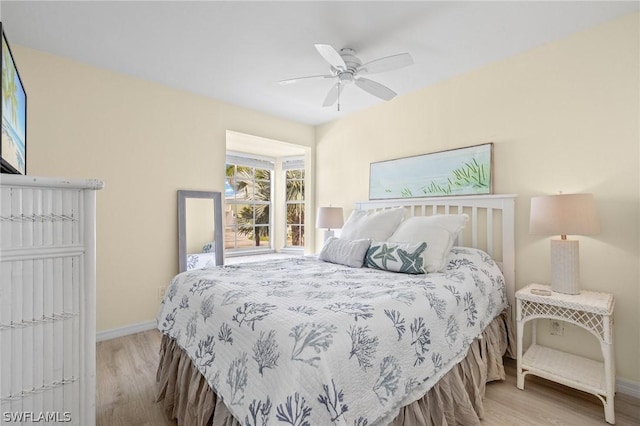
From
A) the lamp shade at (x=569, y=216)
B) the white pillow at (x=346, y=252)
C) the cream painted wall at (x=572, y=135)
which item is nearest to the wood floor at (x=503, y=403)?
the cream painted wall at (x=572, y=135)

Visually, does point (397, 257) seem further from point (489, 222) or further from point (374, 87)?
point (374, 87)

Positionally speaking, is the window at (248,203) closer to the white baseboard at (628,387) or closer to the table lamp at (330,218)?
the table lamp at (330,218)

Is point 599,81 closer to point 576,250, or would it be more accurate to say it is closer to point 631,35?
point 631,35

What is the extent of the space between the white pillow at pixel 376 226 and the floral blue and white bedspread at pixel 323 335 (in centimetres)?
63

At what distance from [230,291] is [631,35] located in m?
3.07

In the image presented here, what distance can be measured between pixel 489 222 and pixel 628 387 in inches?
54.0

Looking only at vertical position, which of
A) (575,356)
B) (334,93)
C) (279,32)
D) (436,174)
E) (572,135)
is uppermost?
(279,32)

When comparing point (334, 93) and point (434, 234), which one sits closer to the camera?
point (434, 234)

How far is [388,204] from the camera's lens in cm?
337

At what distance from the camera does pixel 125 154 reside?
9.67 ft

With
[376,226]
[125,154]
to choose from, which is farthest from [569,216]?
[125,154]

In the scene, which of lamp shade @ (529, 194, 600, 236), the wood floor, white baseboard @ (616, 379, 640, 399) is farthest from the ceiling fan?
white baseboard @ (616, 379, 640, 399)

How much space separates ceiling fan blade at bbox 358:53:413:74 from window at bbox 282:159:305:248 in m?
2.67

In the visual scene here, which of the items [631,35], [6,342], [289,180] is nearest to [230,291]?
[6,342]
